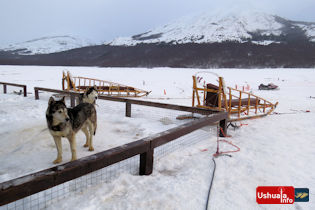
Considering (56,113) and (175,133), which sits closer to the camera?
(56,113)

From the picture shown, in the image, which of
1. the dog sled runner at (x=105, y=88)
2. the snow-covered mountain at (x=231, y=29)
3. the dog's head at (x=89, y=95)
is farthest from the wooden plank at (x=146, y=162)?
the snow-covered mountain at (x=231, y=29)

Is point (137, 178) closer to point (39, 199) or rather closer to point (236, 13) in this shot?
point (39, 199)

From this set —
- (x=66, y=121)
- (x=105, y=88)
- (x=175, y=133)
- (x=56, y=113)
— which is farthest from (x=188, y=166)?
(x=105, y=88)

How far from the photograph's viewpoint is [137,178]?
3186 millimetres

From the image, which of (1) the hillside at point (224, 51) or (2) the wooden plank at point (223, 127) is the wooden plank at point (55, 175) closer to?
(2) the wooden plank at point (223, 127)

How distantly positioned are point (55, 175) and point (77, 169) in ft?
0.79

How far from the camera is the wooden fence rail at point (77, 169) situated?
1.88 metres

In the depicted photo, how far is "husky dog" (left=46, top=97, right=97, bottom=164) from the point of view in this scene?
132 inches

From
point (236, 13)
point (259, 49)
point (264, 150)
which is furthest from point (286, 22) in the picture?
point (264, 150)

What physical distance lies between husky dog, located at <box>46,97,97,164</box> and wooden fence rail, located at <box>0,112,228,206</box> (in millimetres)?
1145

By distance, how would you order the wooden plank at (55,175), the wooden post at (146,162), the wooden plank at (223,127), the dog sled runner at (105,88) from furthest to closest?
1. the dog sled runner at (105,88)
2. the wooden plank at (223,127)
3. the wooden post at (146,162)
4. the wooden plank at (55,175)

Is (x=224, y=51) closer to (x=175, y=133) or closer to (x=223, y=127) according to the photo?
(x=223, y=127)

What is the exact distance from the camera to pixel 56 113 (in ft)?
10.9

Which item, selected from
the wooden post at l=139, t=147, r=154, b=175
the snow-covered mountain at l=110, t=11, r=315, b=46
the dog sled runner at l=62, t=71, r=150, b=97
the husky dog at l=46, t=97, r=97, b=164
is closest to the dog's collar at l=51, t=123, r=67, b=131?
the husky dog at l=46, t=97, r=97, b=164
